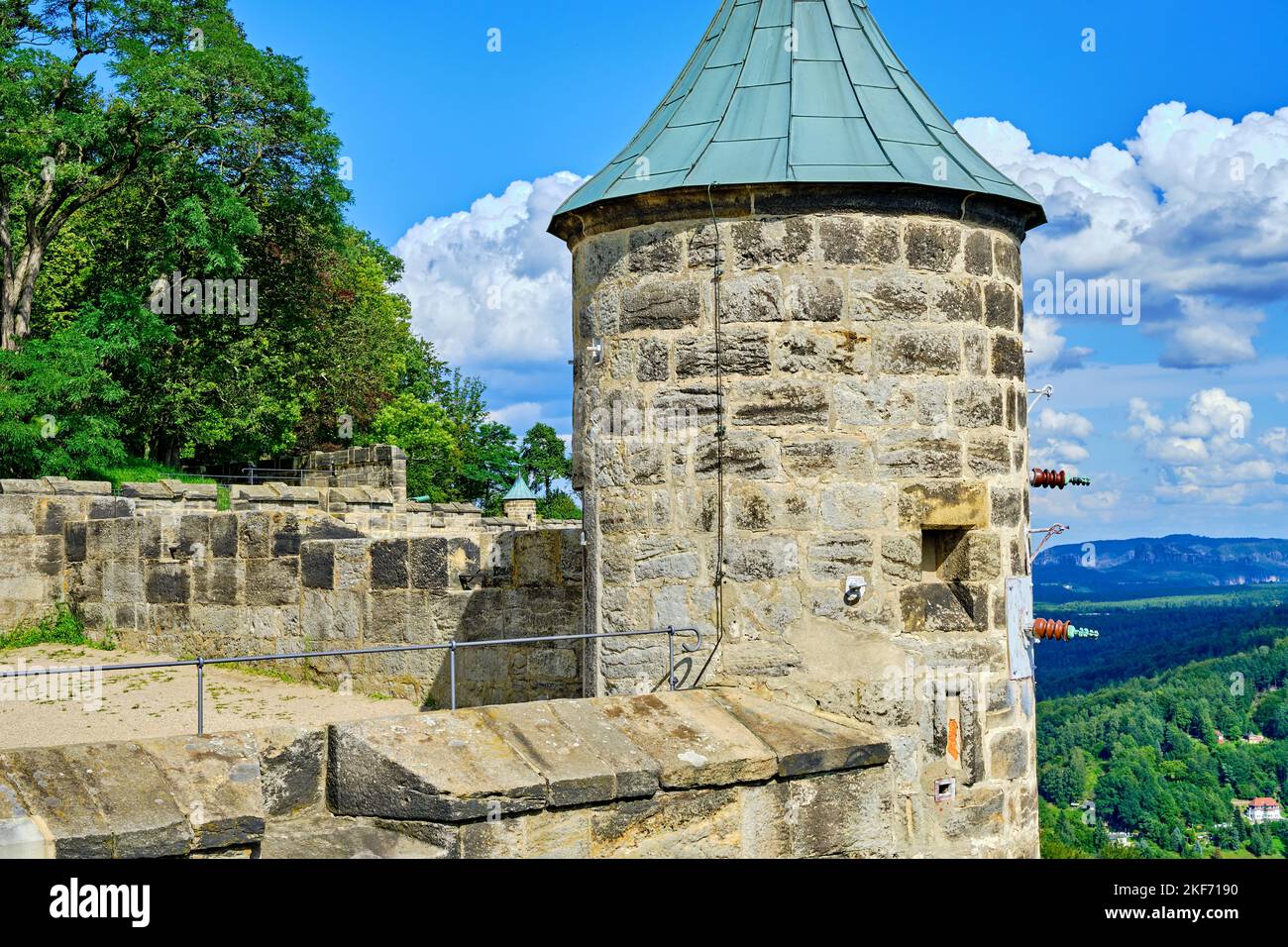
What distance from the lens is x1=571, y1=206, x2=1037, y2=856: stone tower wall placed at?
6.18 meters

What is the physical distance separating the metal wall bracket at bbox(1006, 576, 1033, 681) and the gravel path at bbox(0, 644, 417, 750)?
384 centimetres

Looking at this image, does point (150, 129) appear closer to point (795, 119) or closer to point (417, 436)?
point (417, 436)

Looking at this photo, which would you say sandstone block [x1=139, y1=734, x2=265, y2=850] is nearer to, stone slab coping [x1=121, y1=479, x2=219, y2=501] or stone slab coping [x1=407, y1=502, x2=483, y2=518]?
stone slab coping [x1=121, y1=479, x2=219, y2=501]

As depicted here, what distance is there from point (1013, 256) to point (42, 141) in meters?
21.4

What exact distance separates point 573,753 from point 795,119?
3.24 meters

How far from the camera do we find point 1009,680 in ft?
21.6

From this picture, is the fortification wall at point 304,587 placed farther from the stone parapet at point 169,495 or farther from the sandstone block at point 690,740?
the stone parapet at point 169,495

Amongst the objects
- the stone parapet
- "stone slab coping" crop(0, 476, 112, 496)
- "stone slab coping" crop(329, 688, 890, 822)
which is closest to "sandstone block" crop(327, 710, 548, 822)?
"stone slab coping" crop(329, 688, 890, 822)

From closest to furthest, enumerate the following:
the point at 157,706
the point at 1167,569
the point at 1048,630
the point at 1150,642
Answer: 1. the point at 1048,630
2. the point at 157,706
3. the point at 1150,642
4. the point at 1167,569

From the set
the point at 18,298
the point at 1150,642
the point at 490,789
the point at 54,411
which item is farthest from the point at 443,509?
the point at 1150,642

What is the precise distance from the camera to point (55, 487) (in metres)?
13.6

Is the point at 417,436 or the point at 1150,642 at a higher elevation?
the point at 417,436
